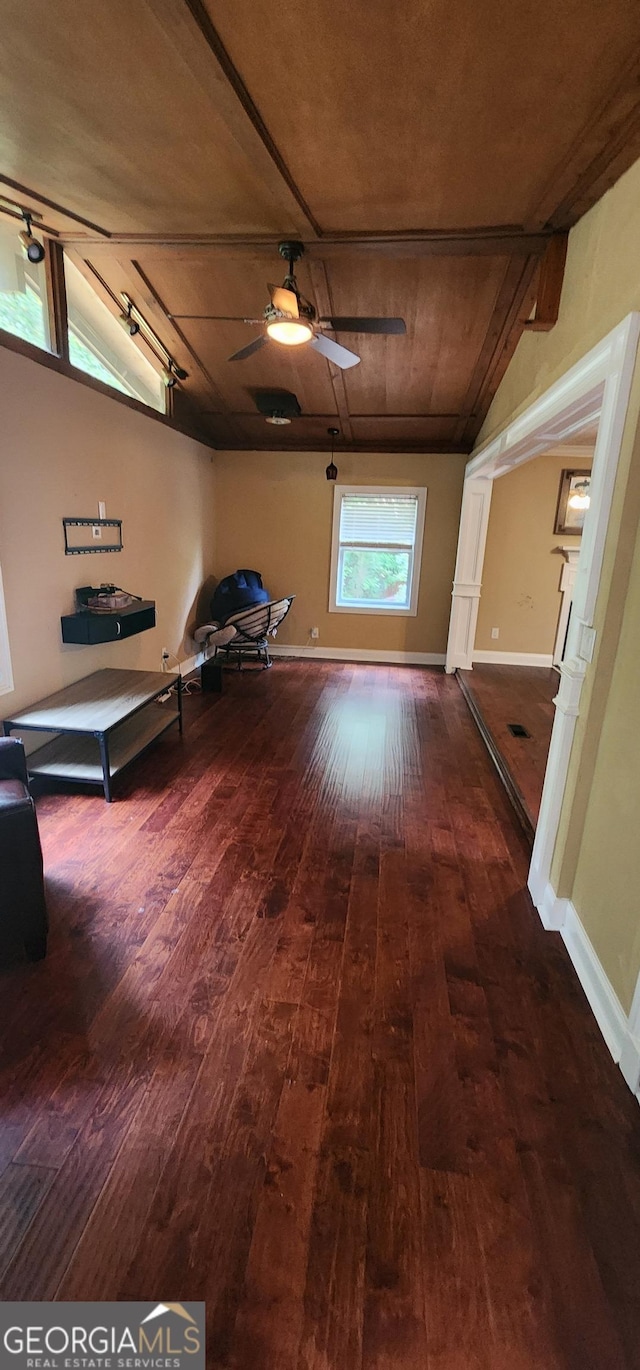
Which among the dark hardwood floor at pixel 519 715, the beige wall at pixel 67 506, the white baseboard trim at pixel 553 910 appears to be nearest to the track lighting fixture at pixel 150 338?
the beige wall at pixel 67 506

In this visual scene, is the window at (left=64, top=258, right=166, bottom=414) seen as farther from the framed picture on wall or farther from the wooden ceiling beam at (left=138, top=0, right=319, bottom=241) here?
the framed picture on wall

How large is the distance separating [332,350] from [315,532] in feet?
10.7

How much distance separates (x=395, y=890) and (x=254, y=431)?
512cm

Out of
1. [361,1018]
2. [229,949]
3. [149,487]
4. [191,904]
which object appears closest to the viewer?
[361,1018]

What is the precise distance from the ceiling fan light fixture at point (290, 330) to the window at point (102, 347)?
135 centimetres

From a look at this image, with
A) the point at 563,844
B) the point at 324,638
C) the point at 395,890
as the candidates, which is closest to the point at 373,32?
the point at 563,844

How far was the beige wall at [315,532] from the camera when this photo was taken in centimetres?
624

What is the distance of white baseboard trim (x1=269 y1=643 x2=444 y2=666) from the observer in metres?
6.66

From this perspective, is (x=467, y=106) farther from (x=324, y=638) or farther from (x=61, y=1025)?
(x=324, y=638)

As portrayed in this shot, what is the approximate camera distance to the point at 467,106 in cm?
197

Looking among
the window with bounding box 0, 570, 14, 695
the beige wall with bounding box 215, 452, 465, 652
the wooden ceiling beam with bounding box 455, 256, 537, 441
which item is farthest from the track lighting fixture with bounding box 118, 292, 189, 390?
the wooden ceiling beam with bounding box 455, 256, 537, 441

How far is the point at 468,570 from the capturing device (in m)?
5.78

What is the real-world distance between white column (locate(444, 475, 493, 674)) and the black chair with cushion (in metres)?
4.79

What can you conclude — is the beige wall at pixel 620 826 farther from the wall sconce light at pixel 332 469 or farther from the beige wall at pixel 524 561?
the wall sconce light at pixel 332 469
